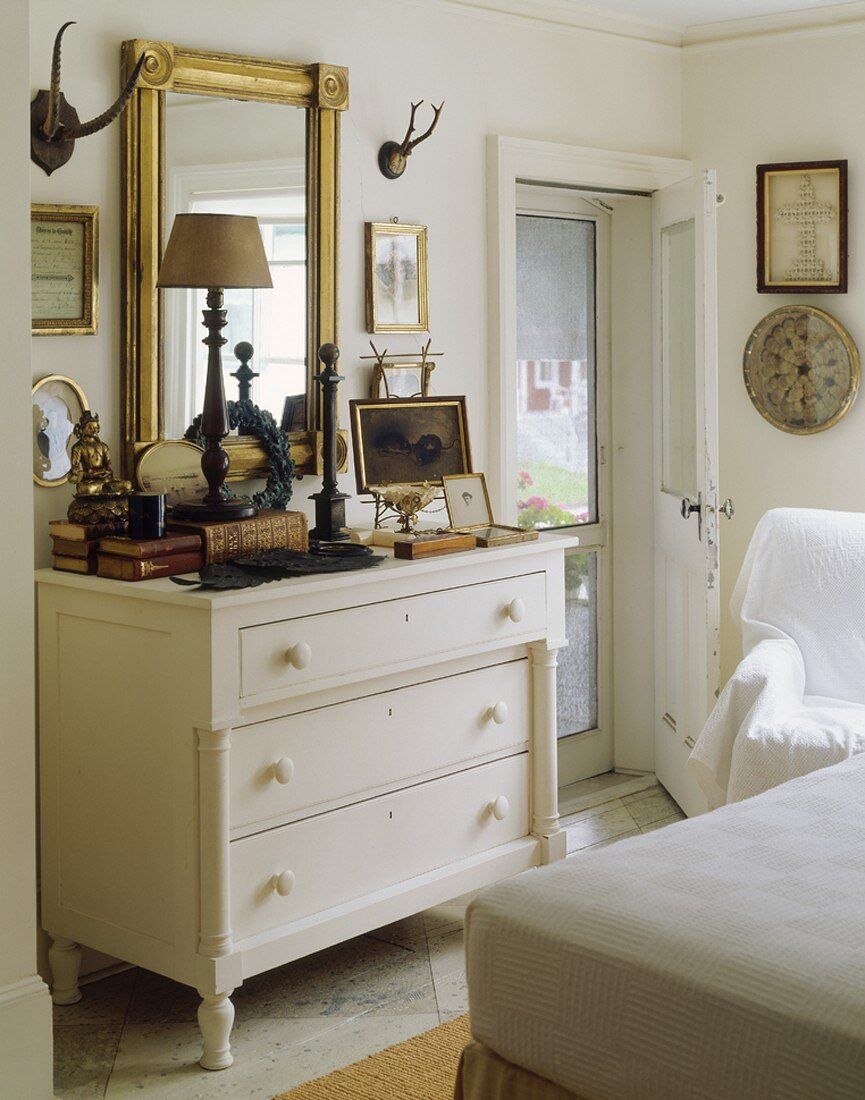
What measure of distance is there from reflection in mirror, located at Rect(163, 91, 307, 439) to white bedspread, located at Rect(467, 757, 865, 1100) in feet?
5.45

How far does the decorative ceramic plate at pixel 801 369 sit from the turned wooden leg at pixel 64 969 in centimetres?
272

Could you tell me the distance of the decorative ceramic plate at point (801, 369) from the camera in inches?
166

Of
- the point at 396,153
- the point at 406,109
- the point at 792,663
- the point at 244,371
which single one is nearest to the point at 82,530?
the point at 244,371

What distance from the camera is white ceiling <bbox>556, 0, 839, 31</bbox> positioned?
4.04m

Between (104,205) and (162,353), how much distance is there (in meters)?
0.35

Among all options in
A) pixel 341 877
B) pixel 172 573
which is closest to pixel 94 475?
pixel 172 573

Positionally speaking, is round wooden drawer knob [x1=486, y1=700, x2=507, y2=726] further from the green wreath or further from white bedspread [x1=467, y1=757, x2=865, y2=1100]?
white bedspread [x1=467, y1=757, x2=865, y2=1100]

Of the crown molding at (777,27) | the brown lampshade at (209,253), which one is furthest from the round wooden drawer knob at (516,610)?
the crown molding at (777,27)

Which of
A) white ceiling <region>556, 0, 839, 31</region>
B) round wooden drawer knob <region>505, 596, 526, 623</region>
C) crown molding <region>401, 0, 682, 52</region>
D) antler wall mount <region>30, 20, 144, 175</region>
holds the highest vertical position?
white ceiling <region>556, 0, 839, 31</region>

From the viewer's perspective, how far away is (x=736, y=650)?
14.8 ft

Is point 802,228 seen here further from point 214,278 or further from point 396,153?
point 214,278

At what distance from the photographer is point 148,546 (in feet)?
8.96

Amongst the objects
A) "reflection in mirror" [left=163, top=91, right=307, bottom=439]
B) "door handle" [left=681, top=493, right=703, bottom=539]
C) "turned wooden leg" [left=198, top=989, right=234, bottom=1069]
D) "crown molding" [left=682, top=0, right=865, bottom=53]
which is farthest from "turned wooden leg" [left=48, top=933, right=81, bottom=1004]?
"crown molding" [left=682, top=0, right=865, bottom=53]

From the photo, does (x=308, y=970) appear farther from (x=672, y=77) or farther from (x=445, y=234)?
(x=672, y=77)
